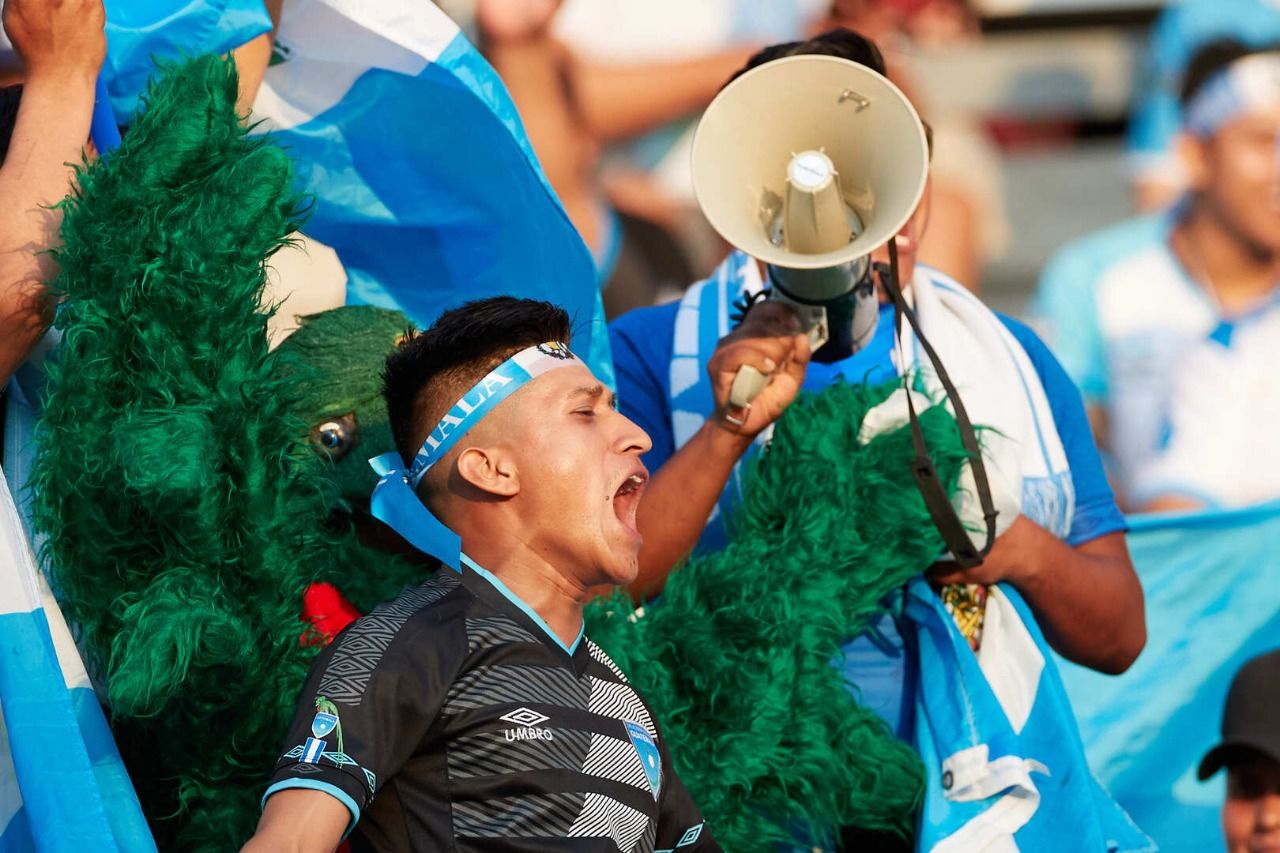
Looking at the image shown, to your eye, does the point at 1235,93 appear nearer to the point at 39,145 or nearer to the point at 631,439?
the point at 631,439

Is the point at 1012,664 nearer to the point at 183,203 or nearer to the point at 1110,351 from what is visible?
the point at 183,203

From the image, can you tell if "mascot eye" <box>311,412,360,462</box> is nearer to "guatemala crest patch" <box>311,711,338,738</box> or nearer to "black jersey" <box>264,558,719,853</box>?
"black jersey" <box>264,558,719,853</box>

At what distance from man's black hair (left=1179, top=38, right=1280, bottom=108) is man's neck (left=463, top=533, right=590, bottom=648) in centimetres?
408

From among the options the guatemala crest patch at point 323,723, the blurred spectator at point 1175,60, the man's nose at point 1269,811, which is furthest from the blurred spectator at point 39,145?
the blurred spectator at point 1175,60

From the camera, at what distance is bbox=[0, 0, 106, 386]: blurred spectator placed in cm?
204

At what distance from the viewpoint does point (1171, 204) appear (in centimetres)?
574

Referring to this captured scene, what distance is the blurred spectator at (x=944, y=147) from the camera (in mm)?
4730

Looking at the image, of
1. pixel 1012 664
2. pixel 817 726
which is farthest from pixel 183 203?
pixel 1012 664

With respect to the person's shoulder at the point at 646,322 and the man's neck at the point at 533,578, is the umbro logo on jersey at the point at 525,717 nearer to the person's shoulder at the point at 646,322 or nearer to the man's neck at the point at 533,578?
the man's neck at the point at 533,578

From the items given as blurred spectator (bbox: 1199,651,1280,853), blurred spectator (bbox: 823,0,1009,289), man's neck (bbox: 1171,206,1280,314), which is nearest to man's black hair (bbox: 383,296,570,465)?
blurred spectator (bbox: 1199,651,1280,853)

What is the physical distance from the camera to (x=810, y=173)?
2.35 metres

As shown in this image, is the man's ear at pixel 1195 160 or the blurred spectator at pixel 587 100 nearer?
the blurred spectator at pixel 587 100

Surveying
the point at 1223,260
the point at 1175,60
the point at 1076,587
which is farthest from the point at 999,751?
the point at 1175,60

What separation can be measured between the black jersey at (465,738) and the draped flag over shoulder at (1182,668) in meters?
1.80
